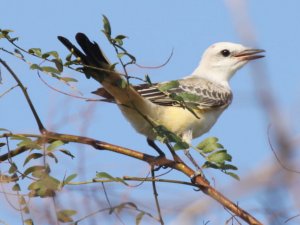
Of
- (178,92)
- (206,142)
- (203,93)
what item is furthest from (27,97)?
(203,93)

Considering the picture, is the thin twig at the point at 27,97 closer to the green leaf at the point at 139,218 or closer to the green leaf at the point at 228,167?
the green leaf at the point at 139,218

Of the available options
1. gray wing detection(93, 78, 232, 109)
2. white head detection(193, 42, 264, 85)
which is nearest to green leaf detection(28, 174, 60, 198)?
gray wing detection(93, 78, 232, 109)

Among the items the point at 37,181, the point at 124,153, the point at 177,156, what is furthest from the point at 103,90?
the point at 37,181

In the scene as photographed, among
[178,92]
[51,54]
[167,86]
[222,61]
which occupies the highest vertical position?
[222,61]

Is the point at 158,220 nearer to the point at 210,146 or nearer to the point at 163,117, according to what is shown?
the point at 210,146

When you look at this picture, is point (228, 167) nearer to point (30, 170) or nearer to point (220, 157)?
point (220, 157)

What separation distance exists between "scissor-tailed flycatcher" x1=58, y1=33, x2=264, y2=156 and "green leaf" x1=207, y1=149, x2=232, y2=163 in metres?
0.17

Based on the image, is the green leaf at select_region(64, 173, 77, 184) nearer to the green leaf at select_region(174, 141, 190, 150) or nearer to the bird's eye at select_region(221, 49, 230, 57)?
the green leaf at select_region(174, 141, 190, 150)

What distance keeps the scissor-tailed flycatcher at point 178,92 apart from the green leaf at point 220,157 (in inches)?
6.7

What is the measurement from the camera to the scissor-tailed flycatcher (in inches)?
87.3

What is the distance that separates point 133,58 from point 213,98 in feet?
9.39

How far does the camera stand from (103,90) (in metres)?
3.22

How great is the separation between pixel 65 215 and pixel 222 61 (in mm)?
4056

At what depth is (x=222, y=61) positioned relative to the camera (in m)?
5.33
